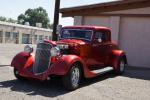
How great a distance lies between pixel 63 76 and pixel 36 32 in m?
60.5

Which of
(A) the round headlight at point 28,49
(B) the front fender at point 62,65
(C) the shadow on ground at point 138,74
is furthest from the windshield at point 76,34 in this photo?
(C) the shadow on ground at point 138,74

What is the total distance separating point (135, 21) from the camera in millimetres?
17312

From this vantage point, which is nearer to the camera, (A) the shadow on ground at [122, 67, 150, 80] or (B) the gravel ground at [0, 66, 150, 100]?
(B) the gravel ground at [0, 66, 150, 100]

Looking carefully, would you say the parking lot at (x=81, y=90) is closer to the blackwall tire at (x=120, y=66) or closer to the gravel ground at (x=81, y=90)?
the gravel ground at (x=81, y=90)

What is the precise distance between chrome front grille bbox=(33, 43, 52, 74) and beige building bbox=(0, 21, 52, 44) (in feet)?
150

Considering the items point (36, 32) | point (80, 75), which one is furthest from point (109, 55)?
point (36, 32)

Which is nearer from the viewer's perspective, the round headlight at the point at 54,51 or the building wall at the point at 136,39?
the round headlight at the point at 54,51

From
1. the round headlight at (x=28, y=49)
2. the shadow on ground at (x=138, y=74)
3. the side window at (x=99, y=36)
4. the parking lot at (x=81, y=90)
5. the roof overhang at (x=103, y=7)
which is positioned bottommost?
the shadow on ground at (x=138, y=74)

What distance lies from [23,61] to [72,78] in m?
1.77

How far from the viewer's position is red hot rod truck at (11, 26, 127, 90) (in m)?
9.26

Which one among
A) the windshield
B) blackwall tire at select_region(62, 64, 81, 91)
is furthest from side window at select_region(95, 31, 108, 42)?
blackwall tire at select_region(62, 64, 81, 91)

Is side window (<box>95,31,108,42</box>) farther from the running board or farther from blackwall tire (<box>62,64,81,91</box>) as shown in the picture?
blackwall tire (<box>62,64,81,91</box>)

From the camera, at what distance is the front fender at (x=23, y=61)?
9977mm

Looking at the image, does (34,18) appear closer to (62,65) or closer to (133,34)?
(133,34)
